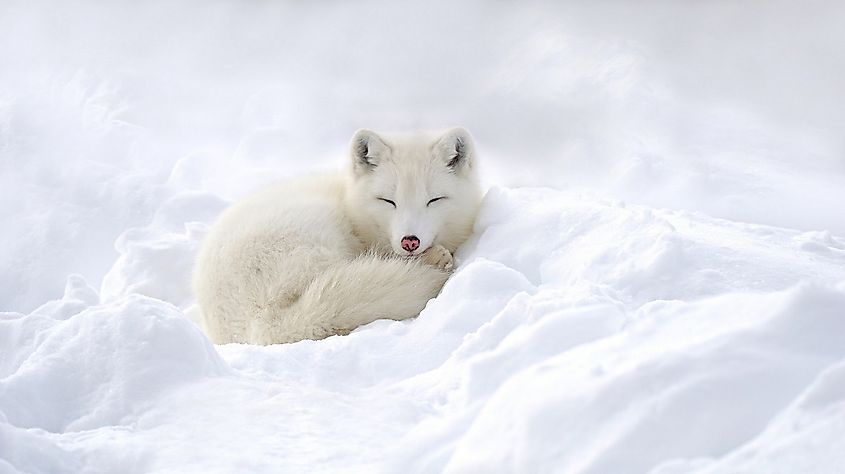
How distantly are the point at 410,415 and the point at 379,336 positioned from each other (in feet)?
2.29

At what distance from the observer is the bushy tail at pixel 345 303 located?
295 cm

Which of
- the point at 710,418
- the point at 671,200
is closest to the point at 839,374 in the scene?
the point at 710,418

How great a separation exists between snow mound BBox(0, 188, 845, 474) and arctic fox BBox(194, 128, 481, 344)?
0.49 m

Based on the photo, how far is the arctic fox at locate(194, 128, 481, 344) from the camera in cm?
300

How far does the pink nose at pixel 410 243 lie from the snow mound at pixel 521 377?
20.8 inches

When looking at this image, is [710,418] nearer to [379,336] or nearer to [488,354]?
[488,354]

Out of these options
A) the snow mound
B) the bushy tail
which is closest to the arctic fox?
the bushy tail

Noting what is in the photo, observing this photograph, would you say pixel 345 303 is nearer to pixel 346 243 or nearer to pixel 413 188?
pixel 346 243

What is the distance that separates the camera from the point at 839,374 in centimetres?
105

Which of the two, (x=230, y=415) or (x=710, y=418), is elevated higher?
(x=710, y=418)

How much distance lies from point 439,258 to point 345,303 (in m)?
0.66

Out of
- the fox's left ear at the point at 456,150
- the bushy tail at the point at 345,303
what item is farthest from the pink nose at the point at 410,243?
the fox's left ear at the point at 456,150

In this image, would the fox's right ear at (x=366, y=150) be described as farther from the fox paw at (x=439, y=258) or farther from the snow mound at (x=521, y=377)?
the snow mound at (x=521, y=377)

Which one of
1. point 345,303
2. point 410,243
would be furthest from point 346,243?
point 345,303
